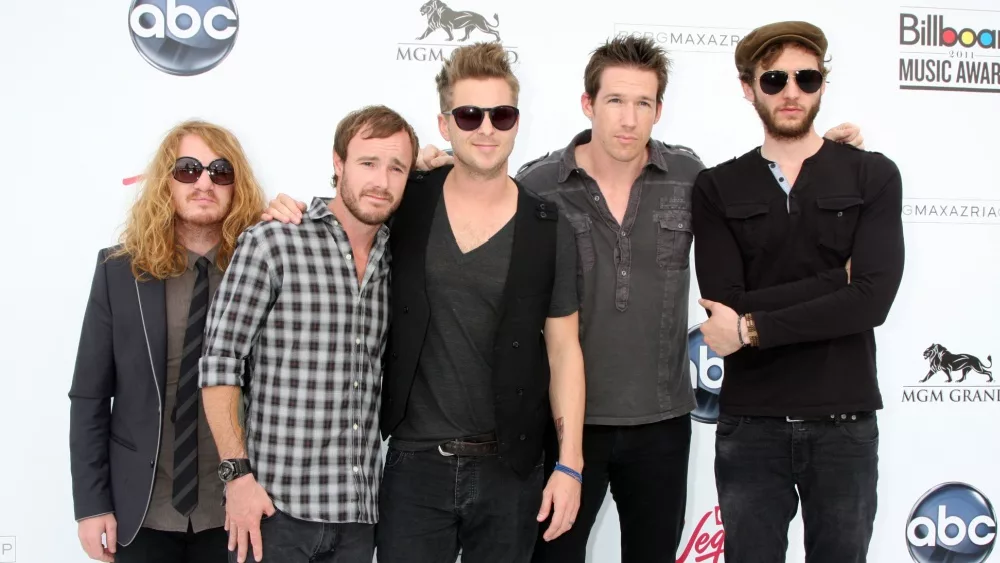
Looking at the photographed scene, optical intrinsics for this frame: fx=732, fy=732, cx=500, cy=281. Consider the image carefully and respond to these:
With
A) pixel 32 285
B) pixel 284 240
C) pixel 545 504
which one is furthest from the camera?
pixel 32 285

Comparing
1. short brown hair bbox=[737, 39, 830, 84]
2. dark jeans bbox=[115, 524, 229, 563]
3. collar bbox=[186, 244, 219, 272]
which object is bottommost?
dark jeans bbox=[115, 524, 229, 563]

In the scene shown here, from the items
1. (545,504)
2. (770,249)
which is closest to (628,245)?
(770,249)

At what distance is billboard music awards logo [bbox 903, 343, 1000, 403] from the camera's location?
3422mm

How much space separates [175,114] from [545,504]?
221cm

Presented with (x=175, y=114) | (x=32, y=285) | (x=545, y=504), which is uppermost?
(x=175, y=114)

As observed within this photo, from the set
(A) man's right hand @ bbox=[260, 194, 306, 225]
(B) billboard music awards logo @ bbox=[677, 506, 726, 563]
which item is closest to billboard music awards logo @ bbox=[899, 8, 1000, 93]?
(B) billboard music awards logo @ bbox=[677, 506, 726, 563]

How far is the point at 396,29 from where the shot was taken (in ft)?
10.1

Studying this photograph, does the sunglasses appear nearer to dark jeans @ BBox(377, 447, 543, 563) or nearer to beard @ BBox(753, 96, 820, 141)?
dark jeans @ BBox(377, 447, 543, 563)

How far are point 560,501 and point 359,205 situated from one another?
3.18ft

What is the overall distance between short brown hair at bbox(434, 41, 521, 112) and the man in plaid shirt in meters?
0.27

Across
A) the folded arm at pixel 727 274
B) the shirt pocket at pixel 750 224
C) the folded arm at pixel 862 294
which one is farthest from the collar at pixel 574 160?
the folded arm at pixel 862 294

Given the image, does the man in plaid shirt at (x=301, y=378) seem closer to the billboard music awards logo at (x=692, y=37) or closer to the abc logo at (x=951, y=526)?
the billboard music awards logo at (x=692, y=37)

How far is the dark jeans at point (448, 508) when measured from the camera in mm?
1946

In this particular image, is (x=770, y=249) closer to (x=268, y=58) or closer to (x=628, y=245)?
(x=628, y=245)
